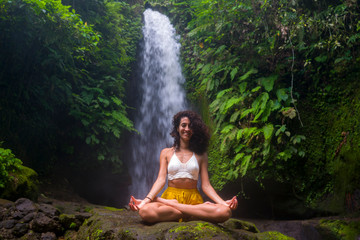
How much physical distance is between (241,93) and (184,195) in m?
4.08

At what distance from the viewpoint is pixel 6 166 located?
18.1 ft

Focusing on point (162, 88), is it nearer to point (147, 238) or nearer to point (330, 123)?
point (330, 123)

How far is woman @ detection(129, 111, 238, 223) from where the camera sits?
3.17 meters

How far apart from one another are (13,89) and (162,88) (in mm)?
5263

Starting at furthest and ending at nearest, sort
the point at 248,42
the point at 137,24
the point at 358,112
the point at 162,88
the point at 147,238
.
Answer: the point at 137,24, the point at 162,88, the point at 248,42, the point at 358,112, the point at 147,238

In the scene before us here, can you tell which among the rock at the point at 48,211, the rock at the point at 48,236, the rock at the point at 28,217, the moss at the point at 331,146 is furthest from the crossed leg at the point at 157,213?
the moss at the point at 331,146

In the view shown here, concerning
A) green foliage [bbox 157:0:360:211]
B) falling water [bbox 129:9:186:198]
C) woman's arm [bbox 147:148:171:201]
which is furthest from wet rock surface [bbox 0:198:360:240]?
falling water [bbox 129:9:186:198]

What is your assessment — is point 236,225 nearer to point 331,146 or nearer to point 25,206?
point 331,146

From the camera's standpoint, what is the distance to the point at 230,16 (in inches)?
292

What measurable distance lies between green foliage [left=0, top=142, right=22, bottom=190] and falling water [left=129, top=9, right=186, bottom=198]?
4.75m

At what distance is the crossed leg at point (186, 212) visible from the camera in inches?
124

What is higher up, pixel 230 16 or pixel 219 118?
pixel 230 16

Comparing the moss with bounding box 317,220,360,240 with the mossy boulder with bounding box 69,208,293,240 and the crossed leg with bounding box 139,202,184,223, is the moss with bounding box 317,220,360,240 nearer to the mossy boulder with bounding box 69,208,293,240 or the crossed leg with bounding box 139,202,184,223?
the mossy boulder with bounding box 69,208,293,240

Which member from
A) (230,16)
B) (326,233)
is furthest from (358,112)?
(230,16)
